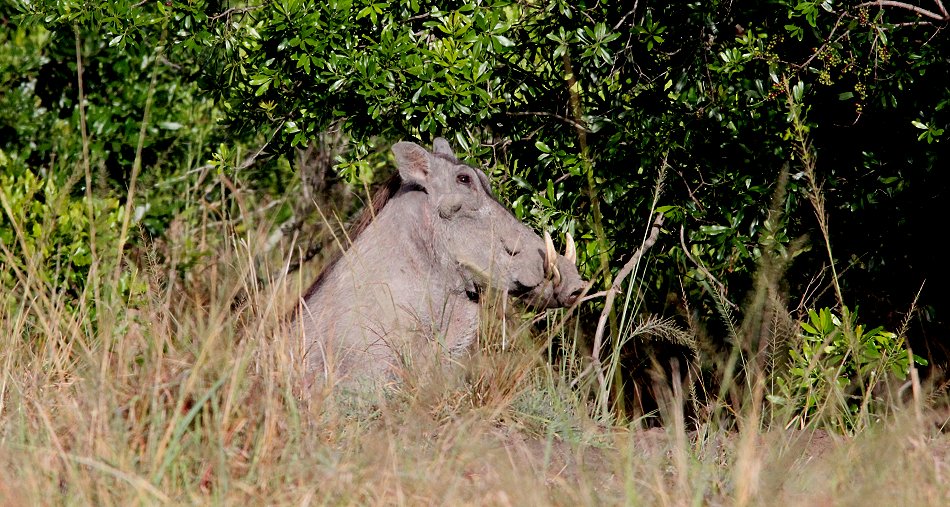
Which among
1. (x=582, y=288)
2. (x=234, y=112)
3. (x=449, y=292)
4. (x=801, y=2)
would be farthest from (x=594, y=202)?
(x=234, y=112)

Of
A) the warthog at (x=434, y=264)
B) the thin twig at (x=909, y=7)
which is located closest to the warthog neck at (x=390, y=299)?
the warthog at (x=434, y=264)

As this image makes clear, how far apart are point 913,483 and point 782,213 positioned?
223cm

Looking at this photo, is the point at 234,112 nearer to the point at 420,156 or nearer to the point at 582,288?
the point at 420,156

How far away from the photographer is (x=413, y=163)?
4965 millimetres

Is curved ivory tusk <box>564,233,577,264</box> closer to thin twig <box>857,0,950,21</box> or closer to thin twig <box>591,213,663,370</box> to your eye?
thin twig <box>591,213,663,370</box>

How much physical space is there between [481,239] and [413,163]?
1.43ft

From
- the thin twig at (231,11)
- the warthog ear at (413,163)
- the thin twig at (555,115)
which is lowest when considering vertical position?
the warthog ear at (413,163)

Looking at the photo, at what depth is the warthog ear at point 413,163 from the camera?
193 inches

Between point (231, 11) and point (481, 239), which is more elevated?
point (231, 11)

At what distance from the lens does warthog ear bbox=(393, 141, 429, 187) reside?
4.91 m

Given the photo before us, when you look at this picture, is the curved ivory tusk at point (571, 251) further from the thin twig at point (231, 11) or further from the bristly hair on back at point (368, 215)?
the thin twig at point (231, 11)

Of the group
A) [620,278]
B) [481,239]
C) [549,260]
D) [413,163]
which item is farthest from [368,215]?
[620,278]

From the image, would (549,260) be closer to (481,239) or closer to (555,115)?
(481,239)

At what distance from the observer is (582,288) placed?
4895mm
